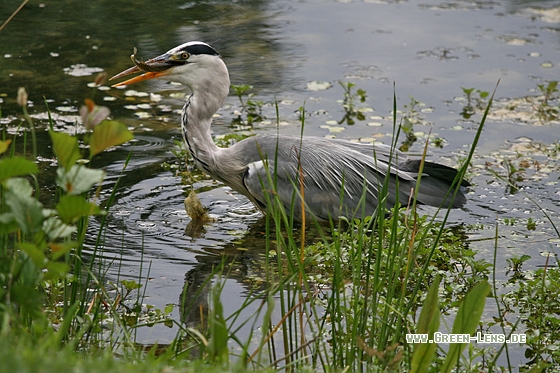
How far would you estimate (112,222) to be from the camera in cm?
559

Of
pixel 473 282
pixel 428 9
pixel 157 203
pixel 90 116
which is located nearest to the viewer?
pixel 90 116

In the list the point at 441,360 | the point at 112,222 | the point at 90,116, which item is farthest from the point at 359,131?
the point at 90,116

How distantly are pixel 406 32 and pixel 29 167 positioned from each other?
827 centimetres

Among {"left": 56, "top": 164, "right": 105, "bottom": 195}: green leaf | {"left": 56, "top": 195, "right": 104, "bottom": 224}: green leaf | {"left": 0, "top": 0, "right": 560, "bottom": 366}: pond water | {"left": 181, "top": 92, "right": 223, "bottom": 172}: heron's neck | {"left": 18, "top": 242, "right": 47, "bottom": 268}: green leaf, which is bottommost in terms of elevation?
{"left": 0, "top": 0, "right": 560, "bottom": 366}: pond water

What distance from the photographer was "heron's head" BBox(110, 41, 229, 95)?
19.5 ft

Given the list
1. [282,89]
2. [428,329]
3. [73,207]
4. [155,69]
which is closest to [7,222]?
[73,207]

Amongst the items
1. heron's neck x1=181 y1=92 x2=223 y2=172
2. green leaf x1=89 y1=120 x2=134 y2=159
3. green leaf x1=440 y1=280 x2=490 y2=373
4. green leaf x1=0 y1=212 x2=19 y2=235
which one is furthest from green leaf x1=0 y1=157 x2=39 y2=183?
heron's neck x1=181 y1=92 x2=223 y2=172

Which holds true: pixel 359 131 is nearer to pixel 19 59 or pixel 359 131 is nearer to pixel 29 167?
pixel 19 59

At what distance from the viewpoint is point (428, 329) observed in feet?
10.1

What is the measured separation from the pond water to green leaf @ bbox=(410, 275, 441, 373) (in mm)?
1490

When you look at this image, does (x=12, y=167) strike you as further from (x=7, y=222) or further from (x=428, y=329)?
(x=428, y=329)

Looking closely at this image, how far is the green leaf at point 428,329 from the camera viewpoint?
9.82ft

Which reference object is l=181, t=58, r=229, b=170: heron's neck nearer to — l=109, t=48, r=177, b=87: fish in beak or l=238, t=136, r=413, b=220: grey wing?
l=109, t=48, r=177, b=87: fish in beak

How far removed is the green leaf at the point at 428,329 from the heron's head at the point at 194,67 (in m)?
3.31
